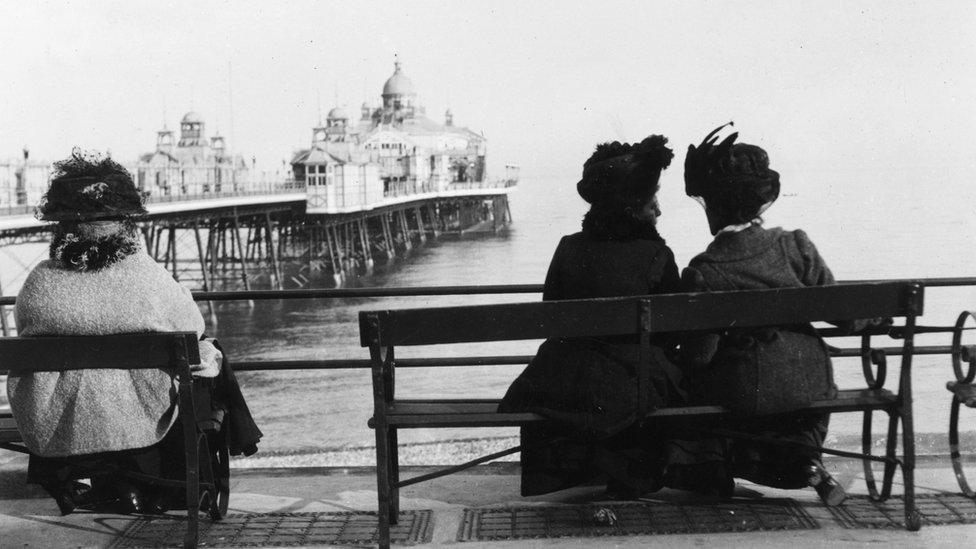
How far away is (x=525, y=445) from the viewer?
10.5 feet

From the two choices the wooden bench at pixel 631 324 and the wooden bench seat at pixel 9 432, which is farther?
the wooden bench seat at pixel 9 432

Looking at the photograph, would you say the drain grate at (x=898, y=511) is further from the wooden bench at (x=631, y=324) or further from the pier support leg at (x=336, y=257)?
the pier support leg at (x=336, y=257)

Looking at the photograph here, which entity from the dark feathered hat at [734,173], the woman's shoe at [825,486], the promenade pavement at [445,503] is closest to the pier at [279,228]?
the promenade pavement at [445,503]

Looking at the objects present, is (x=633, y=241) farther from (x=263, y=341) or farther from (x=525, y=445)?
(x=263, y=341)

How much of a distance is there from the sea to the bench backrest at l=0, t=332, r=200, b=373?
151cm

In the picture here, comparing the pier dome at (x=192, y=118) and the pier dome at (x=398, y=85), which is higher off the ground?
the pier dome at (x=398, y=85)

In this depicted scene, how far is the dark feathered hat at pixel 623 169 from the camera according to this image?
3.25 metres

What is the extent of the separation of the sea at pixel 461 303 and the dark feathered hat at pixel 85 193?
159cm

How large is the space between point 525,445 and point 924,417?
16.6 meters

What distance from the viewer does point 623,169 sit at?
3244 mm

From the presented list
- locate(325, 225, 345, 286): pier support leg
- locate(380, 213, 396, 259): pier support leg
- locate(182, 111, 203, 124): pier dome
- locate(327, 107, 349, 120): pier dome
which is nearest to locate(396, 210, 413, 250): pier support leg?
locate(380, 213, 396, 259): pier support leg

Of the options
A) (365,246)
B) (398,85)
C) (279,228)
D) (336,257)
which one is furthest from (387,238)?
(398,85)

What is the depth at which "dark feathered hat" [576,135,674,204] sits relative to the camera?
3.25 m

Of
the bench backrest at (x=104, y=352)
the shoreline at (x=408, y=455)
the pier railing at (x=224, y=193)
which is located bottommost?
the shoreline at (x=408, y=455)
